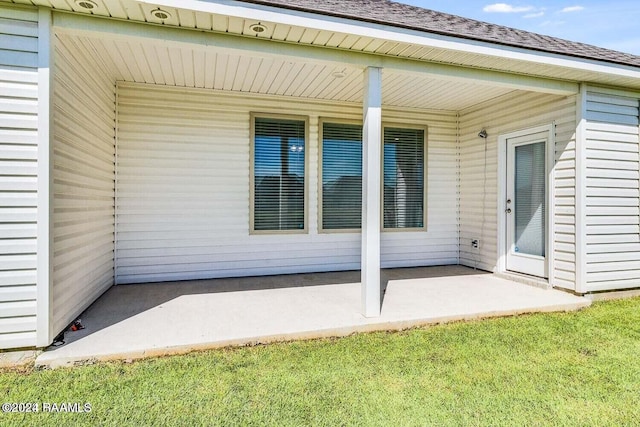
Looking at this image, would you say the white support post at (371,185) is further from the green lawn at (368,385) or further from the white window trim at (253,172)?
the white window trim at (253,172)

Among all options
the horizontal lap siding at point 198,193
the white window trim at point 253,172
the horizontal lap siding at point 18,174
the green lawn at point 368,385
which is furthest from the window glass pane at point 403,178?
the horizontal lap siding at point 18,174

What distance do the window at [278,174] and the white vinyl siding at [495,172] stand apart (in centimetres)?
280

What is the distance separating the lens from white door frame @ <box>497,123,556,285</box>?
15.1 feet

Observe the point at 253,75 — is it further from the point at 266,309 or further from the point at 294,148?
the point at 266,309

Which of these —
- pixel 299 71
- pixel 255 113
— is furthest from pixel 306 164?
pixel 299 71

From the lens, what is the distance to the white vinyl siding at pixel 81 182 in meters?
2.99

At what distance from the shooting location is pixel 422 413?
6.79 feet

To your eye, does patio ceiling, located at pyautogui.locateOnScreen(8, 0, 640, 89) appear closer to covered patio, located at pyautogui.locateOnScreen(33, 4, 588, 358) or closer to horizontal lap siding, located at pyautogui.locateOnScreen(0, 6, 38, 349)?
covered patio, located at pyautogui.locateOnScreen(33, 4, 588, 358)

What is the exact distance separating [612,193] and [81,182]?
6.01 meters

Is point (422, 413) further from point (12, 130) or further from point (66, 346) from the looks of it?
point (12, 130)

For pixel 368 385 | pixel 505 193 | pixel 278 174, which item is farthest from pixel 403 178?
pixel 368 385

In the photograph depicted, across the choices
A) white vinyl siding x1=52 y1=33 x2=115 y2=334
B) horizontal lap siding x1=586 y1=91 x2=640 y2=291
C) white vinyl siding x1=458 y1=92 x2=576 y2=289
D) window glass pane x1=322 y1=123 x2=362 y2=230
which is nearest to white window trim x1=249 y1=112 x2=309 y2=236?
window glass pane x1=322 y1=123 x2=362 y2=230

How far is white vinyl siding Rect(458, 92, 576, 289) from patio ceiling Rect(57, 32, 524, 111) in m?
0.36

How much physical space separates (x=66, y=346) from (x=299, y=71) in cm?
351
